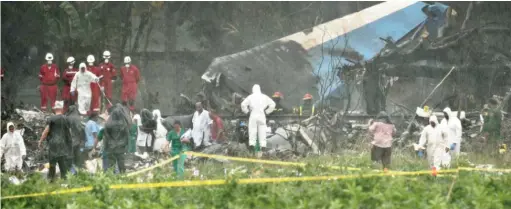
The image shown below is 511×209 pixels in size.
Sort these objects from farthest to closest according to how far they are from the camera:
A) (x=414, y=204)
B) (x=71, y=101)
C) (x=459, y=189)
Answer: (x=71, y=101) → (x=459, y=189) → (x=414, y=204)

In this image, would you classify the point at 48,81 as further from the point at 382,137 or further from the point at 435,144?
the point at 435,144

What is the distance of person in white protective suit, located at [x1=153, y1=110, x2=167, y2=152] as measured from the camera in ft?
57.9

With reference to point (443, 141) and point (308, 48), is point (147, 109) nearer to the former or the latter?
point (308, 48)

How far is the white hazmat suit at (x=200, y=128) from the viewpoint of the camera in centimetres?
1773

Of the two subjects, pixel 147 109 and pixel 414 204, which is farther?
pixel 147 109

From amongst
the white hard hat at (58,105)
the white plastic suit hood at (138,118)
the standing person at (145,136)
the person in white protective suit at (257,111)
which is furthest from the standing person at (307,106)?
the white hard hat at (58,105)

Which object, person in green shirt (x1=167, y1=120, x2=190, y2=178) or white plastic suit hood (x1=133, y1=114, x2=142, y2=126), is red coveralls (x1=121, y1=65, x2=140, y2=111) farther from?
person in green shirt (x1=167, y1=120, x2=190, y2=178)

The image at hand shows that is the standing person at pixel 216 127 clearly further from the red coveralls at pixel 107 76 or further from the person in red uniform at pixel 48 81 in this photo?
the person in red uniform at pixel 48 81

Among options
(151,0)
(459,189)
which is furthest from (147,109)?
(459,189)

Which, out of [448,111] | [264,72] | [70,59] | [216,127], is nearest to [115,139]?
[70,59]

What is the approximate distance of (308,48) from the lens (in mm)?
18016

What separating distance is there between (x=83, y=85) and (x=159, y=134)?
1397 millimetres

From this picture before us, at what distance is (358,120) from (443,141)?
137 cm

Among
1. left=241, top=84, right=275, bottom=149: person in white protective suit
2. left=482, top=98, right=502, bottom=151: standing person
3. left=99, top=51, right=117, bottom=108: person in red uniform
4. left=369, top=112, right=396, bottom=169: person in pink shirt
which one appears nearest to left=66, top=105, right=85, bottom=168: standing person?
left=99, top=51, right=117, bottom=108: person in red uniform
